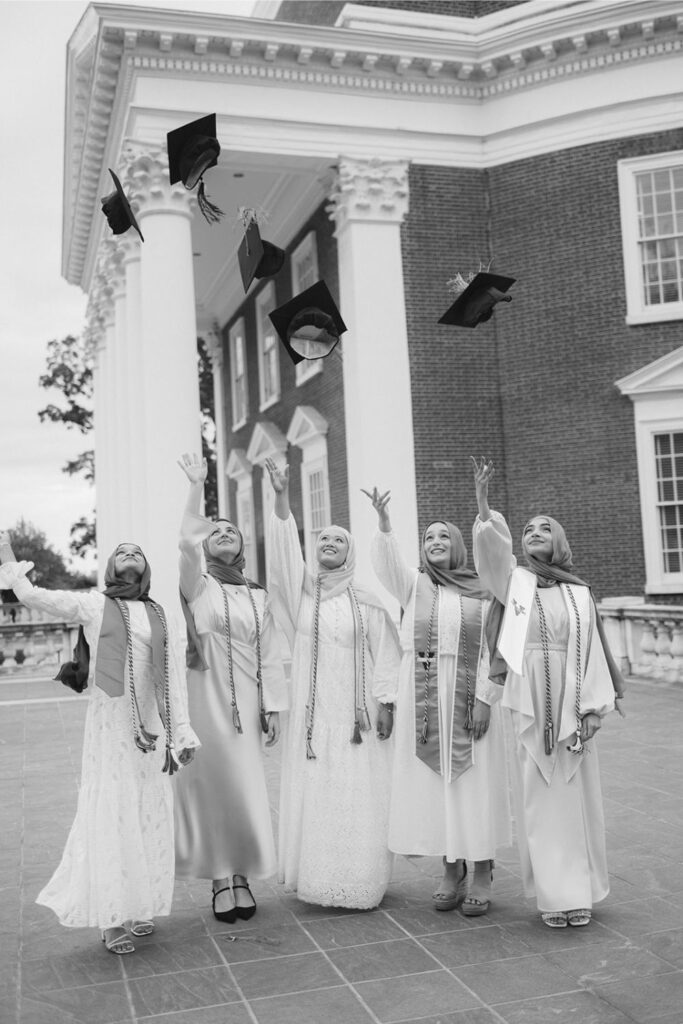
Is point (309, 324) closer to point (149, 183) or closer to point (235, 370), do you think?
point (149, 183)

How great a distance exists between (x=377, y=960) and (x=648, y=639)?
10464mm

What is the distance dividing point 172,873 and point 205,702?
860mm

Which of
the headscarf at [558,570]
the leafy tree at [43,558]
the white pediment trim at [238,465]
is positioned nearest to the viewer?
the headscarf at [558,570]

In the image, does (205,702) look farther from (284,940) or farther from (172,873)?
(284,940)

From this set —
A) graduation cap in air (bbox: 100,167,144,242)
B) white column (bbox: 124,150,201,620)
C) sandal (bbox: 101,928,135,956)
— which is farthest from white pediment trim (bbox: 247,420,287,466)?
sandal (bbox: 101,928,135,956)

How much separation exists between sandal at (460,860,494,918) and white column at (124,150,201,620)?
11988mm

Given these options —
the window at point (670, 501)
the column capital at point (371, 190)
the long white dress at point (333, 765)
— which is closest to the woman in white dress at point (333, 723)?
the long white dress at point (333, 765)

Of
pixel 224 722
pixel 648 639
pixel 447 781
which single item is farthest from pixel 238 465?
pixel 447 781

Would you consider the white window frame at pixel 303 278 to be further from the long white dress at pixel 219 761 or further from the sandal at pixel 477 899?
the sandal at pixel 477 899

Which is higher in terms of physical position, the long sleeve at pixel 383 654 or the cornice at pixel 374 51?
the cornice at pixel 374 51

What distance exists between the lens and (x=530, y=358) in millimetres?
18609

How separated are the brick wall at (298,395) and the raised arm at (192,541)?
12381 mm

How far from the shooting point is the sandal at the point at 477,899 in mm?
5281

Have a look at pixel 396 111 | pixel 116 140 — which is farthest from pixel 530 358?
pixel 116 140
